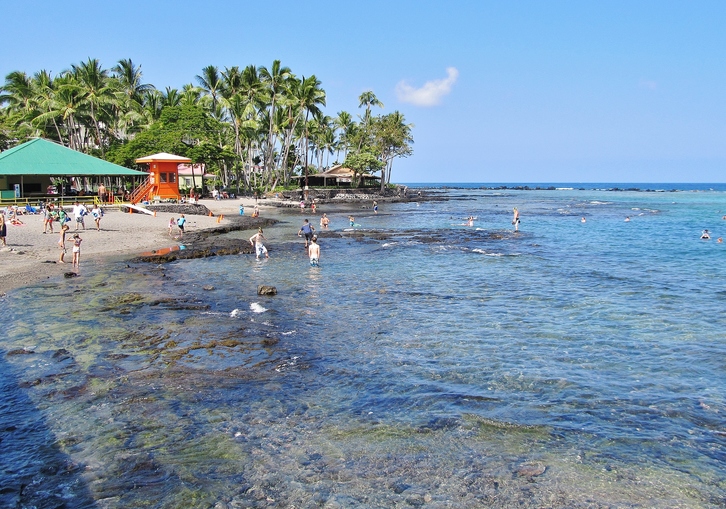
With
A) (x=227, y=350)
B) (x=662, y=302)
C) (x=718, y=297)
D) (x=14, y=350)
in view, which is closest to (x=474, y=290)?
(x=662, y=302)

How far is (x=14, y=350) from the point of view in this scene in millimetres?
11562

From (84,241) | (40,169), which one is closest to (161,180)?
(40,169)

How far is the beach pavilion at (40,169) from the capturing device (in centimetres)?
3988

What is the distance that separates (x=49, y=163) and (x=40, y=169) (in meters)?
1.46

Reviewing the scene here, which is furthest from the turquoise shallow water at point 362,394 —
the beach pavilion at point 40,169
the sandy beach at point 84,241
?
the beach pavilion at point 40,169

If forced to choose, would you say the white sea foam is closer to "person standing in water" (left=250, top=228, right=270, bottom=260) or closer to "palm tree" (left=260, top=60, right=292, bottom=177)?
"person standing in water" (left=250, top=228, right=270, bottom=260)

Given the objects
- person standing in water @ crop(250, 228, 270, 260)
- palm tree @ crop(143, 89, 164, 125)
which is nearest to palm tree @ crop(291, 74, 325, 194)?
palm tree @ crop(143, 89, 164, 125)

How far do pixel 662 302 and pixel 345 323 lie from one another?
10071mm

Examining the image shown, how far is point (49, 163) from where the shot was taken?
41.4 metres

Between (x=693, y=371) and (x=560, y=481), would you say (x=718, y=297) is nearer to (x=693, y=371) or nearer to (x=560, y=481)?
(x=693, y=371)

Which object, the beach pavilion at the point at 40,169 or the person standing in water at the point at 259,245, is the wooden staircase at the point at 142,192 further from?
the person standing in water at the point at 259,245

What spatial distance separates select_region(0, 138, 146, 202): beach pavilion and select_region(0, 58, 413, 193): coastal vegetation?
9942 millimetres

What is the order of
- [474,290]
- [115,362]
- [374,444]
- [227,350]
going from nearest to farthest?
[374,444] < [115,362] < [227,350] < [474,290]

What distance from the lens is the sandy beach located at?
66.1 feet
